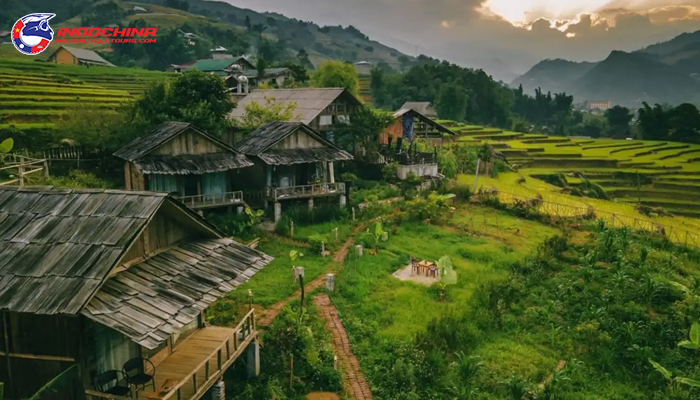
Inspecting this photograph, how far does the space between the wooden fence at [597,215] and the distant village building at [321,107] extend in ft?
39.9

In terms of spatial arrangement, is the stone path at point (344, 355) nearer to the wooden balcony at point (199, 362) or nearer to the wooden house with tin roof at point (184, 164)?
the wooden balcony at point (199, 362)

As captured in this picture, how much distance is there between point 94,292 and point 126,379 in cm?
260

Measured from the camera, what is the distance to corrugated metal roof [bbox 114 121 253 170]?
2716cm

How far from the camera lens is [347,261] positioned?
2534 cm

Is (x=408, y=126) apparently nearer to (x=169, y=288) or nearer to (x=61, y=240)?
(x=169, y=288)

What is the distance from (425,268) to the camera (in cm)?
2442

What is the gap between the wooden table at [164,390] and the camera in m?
11.4

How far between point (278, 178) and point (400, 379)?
1933 centimetres

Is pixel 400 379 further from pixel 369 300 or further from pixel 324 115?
pixel 324 115

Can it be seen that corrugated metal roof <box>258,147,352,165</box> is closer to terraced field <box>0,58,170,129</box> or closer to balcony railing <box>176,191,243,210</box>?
balcony railing <box>176,191,243,210</box>

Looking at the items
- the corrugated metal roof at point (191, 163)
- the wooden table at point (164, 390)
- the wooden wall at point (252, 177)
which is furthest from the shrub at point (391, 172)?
the wooden table at point (164, 390)

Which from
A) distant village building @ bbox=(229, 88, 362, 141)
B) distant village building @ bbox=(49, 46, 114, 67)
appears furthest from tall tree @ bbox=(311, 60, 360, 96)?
distant village building @ bbox=(49, 46, 114, 67)

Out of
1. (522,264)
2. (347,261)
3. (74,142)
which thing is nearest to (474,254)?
(522,264)

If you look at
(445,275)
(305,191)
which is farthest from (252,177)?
(445,275)
